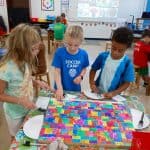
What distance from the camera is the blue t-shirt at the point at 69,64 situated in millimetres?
1711

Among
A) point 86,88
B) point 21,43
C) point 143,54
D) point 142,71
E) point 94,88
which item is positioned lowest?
point 86,88

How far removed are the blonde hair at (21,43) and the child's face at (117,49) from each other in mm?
568

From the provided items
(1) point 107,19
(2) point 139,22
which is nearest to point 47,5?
(1) point 107,19

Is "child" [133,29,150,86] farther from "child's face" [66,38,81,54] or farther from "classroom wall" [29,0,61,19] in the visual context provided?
"classroom wall" [29,0,61,19]

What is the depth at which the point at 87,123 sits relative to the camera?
1160 mm

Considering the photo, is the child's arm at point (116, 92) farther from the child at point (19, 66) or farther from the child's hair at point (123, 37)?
the child at point (19, 66)

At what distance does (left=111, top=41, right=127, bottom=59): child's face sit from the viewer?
1473 millimetres

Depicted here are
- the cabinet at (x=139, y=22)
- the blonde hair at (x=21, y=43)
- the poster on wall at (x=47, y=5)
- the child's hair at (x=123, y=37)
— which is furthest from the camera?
the poster on wall at (x=47, y=5)

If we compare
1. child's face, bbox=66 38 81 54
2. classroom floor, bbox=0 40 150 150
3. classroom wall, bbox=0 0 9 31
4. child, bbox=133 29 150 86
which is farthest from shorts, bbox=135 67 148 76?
classroom wall, bbox=0 0 9 31

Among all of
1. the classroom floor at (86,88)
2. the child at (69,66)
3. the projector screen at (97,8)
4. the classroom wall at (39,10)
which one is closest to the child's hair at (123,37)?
the child at (69,66)

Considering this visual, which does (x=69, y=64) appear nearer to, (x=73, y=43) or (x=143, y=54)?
(x=73, y=43)

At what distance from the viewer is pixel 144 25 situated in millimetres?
6414

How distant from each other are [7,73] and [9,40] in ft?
0.61

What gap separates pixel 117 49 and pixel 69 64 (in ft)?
A: 1.40
